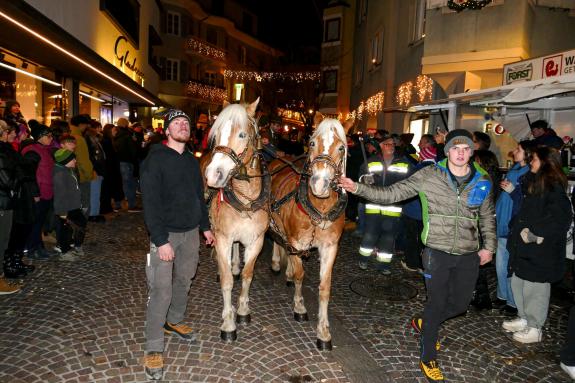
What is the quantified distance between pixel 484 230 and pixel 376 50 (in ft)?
59.3

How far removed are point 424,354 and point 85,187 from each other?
22.6ft

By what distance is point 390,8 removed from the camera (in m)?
17.4

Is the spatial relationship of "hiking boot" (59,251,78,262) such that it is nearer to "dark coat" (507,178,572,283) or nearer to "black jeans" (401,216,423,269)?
"black jeans" (401,216,423,269)

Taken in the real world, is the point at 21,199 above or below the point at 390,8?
below

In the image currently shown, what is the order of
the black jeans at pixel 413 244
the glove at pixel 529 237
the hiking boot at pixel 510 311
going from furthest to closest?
the black jeans at pixel 413 244 < the hiking boot at pixel 510 311 < the glove at pixel 529 237

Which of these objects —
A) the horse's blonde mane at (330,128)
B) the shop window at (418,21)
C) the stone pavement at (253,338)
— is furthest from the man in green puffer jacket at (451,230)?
the shop window at (418,21)

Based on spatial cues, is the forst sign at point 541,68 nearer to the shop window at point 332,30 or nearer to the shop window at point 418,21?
the shop window at point 418,21

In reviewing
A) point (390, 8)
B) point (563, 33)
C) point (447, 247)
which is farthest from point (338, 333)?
point (390, 8)

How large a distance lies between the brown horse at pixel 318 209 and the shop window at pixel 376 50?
15.8 m

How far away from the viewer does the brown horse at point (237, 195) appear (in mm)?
3855

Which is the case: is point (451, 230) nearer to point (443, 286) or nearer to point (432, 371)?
point (443, 286)

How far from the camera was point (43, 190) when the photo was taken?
20.7 feet

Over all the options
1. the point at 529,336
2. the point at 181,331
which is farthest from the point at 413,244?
the point at 181,331

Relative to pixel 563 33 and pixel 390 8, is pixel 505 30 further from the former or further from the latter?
pixel 390 8
